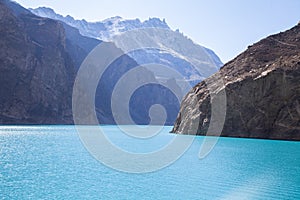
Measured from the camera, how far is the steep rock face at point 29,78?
527 ft

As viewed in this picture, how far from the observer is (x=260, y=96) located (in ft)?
303

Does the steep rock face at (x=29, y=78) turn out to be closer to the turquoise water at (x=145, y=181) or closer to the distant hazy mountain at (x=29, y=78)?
the distant hazy mountain at (x=29, y=78)

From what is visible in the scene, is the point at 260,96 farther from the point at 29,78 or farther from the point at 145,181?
the point at 29,78

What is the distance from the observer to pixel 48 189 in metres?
23.4

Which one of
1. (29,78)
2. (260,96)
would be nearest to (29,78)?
(29,78)

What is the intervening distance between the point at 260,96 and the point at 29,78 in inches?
4683

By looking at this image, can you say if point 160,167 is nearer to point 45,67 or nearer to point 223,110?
point 223,110

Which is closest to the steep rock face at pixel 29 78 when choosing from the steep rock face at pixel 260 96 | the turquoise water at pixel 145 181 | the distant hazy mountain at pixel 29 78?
the distant hazy mountain at pixel 29 78

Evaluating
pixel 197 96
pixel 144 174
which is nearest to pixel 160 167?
pixel 144 174

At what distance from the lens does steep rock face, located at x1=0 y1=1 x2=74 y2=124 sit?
160500mm

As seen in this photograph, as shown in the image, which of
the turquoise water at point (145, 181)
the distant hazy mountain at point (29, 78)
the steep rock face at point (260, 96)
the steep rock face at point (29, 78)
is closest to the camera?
the turquoise water at point (145, 181)

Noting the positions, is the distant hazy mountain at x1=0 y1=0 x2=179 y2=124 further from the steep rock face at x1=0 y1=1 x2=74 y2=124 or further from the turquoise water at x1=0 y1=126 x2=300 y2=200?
the turquoise water at x1=0 y1=126 x2=300 y2=200

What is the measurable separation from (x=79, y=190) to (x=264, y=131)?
75.5 meters

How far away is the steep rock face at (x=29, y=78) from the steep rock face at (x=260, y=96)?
83725 millimetres
